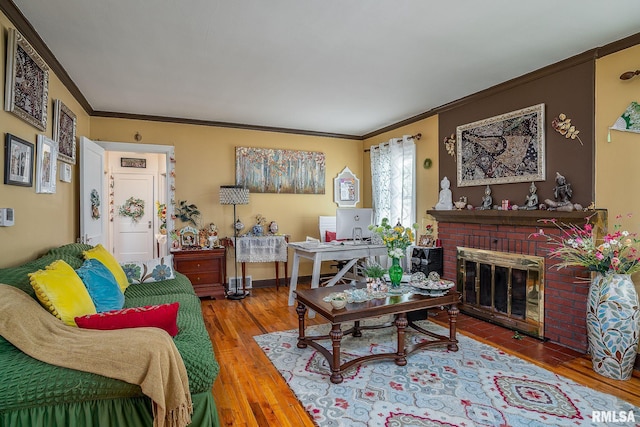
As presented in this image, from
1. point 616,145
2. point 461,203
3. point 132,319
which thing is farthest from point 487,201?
point 132,319

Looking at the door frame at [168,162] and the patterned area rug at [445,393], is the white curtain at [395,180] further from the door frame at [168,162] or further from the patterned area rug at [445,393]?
the door frame at [168,162]

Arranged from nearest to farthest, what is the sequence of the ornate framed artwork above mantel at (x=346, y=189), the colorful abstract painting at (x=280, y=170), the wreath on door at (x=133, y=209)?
the colorful abstract painting at (x=280, y=170)
the ornate framed artwork above mantel at (x=346, y=189)
the wreath on door at (x=133, y=209)

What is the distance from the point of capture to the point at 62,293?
1876mm

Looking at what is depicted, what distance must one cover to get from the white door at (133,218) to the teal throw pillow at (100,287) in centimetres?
434

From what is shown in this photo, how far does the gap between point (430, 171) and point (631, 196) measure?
7.46ft

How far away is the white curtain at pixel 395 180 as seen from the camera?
16.4 ft

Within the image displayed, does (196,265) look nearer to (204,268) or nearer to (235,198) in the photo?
(204,268)

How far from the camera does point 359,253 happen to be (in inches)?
164

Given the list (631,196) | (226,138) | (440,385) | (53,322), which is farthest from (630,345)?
(226,138)

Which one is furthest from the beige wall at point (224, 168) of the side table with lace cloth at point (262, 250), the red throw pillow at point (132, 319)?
the red throw pillow at point (132, 319)

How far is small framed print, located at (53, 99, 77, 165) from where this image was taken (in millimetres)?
3107

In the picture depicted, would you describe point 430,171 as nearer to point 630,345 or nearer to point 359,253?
point 359,253

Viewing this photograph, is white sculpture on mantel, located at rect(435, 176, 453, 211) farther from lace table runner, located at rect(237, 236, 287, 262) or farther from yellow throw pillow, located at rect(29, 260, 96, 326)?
yellow throw pillow, located at rect(29, 260, 96, 326)

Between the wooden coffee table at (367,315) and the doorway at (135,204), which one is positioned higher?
the doorway at (135,204)
